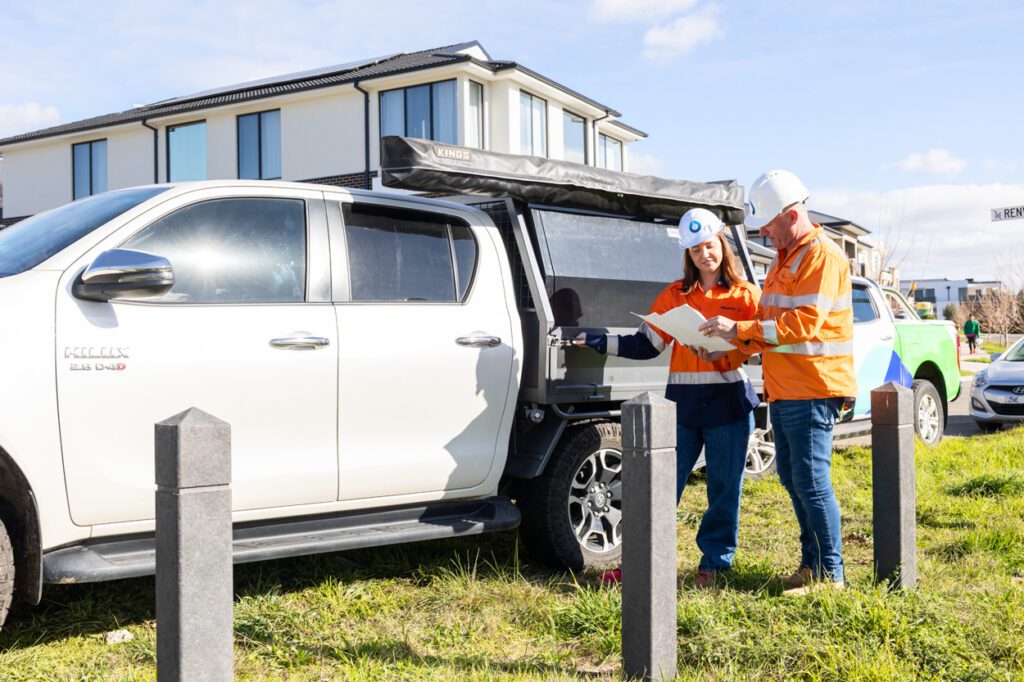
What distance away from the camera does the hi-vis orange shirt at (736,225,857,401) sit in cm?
415

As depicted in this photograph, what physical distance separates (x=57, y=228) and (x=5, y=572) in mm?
1375

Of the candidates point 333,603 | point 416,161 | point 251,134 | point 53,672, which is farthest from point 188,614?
point 251,134

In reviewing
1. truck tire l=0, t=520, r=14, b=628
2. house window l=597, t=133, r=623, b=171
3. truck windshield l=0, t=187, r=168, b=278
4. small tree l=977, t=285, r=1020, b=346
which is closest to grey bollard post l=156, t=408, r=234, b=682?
truck tire l=0, t=520, r=14, b=628

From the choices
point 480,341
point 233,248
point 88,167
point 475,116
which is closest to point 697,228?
point 480,341

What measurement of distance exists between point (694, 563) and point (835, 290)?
5.57 ft

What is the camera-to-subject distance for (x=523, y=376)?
4867 mm

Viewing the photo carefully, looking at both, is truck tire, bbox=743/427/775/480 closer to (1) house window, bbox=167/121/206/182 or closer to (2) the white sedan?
(2) the white sedan

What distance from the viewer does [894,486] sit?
419 centimetres

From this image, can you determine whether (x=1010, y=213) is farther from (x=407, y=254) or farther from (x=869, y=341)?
(x=407, y=254)

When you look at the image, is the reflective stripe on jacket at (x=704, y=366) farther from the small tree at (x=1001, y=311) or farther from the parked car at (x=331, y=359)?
the small tree at (x=1001, y=311)

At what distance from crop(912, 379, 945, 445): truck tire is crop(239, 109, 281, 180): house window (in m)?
21.7

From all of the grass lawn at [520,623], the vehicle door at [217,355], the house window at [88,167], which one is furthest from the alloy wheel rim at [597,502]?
the house window at [88,167]

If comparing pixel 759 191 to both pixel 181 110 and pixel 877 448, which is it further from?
pixel 181 110

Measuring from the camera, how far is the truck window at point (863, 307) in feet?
29.2
